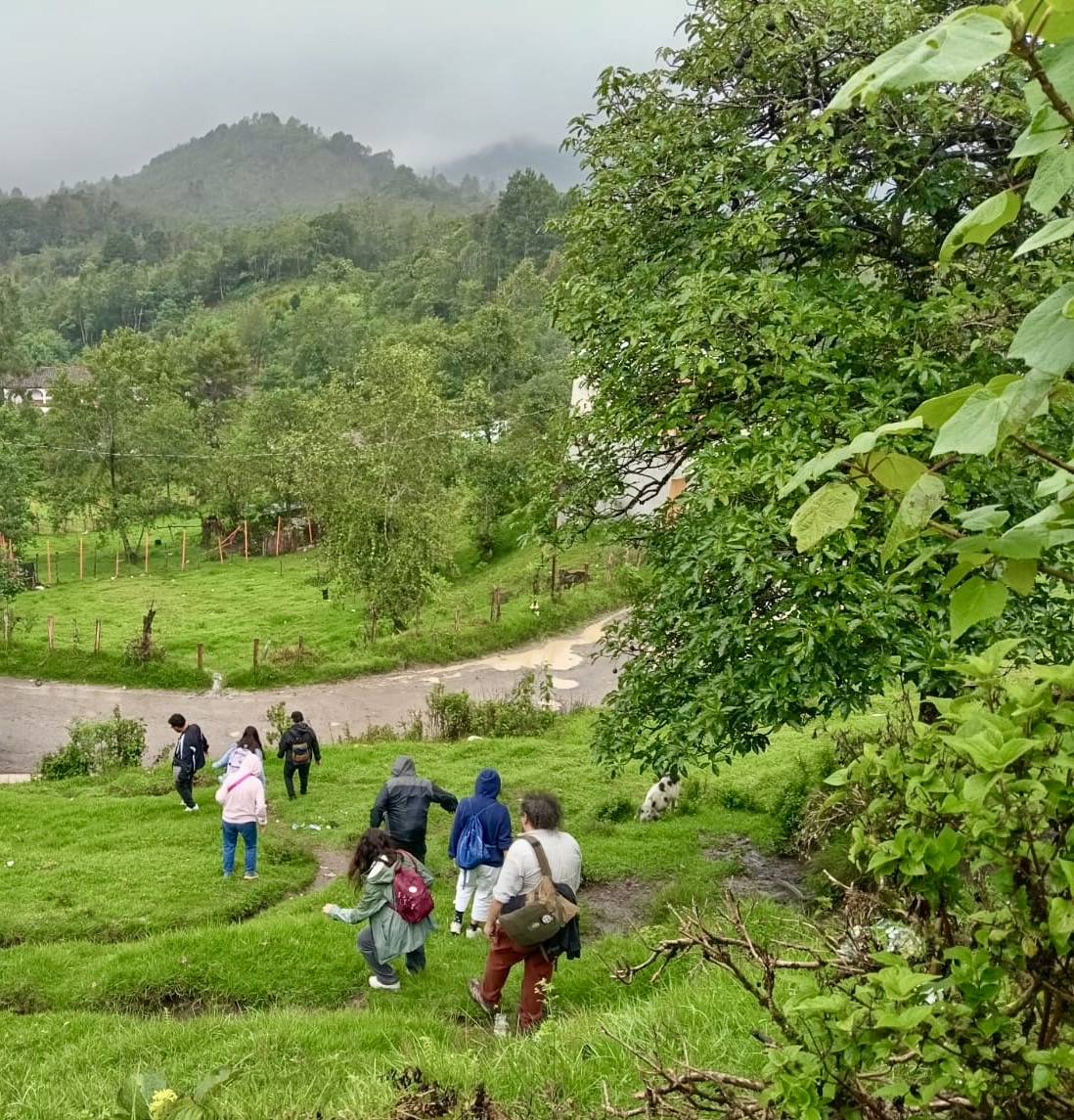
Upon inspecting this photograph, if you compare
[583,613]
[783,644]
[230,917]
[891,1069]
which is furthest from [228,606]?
[891,1069]

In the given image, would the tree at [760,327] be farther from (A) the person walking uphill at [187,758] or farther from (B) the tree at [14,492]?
(B) the tree at [14,492]

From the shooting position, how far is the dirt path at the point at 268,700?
834 inches

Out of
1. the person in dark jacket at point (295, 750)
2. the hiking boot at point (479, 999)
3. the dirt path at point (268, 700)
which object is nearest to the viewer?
the hiking boot at point (479, 999)

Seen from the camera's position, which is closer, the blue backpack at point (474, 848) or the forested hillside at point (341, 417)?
the blue backpack at point (474, 848)

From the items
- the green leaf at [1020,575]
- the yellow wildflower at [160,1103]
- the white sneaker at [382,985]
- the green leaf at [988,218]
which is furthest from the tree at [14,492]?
the green leaf at [988,218]

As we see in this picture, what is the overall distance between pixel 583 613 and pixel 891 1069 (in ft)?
92.2

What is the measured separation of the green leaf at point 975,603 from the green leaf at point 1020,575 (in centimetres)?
6

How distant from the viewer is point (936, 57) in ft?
3.35

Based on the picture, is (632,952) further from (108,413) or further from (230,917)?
(108,413)

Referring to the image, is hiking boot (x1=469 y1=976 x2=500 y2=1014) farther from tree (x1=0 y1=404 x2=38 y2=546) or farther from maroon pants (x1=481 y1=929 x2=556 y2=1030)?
tree (x1=0 y1=404 x2=38 y2=546)

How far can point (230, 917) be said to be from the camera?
10.2 metres

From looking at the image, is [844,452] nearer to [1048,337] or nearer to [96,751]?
[1048,337]

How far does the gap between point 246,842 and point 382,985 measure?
395 cm

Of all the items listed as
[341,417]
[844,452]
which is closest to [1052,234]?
[844,452]
